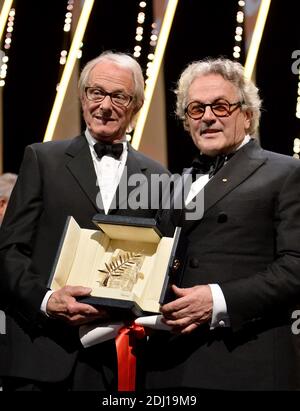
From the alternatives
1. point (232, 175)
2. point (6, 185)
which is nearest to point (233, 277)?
point (232, 175)

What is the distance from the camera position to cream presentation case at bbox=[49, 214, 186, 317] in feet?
5.87

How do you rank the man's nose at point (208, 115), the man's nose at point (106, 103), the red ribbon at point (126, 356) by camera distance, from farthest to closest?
the man's nose at point (106, 103) < the man's nose at point (208, 115) < the red ribbon at point (126, 356)

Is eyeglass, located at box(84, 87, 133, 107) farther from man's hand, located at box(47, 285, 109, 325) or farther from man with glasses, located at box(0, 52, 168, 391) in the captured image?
man's hand, located at box(47, 285, 109, 325)

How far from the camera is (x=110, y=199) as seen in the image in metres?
2.07

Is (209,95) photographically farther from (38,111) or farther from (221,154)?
(38,111)

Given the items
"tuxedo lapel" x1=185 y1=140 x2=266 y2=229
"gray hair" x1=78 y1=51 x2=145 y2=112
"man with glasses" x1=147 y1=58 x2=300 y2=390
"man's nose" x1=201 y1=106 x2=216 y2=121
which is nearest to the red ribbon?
"man with glasses" x1=147 y1=58 x2=300 y2=390

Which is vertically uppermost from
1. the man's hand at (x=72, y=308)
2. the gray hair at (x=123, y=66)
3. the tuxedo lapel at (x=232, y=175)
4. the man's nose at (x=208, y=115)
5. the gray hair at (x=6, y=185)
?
the gray hair at (x=123, y=66)

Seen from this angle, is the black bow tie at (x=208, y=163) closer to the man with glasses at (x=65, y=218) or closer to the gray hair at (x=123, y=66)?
the man with glasses at (x=65, y=218)

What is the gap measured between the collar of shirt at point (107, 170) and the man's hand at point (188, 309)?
440 millimetres

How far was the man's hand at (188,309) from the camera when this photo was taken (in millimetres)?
1760

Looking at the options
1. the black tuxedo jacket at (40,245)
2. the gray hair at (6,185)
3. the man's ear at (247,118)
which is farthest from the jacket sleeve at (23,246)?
the gray hair at (6,185)

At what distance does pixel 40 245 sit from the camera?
2014 mm

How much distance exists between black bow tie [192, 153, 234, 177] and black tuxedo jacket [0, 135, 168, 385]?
7.4 inches
